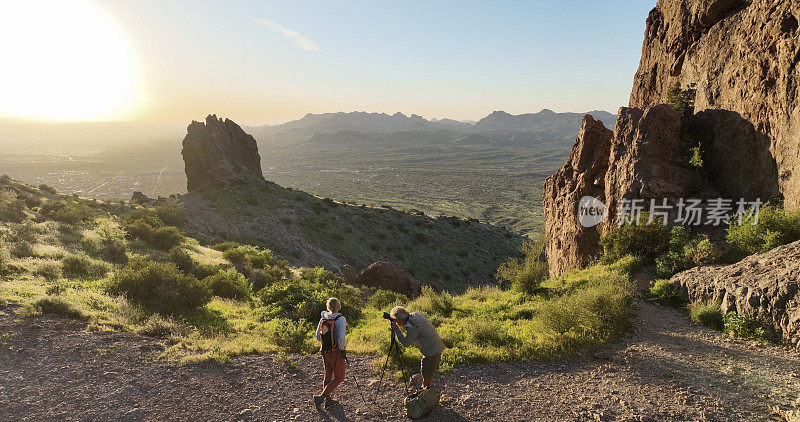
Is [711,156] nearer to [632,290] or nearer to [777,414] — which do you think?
[632,290]

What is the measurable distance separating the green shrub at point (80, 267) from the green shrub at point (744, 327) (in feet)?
68.6

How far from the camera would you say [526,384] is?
24.1 ft

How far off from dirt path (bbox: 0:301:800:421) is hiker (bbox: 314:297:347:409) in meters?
0.32

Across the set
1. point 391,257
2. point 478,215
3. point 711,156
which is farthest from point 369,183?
point 711,156

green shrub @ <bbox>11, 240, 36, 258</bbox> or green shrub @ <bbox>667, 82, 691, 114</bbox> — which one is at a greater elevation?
green shrub @ <bbox>667, 82, 691, 114</bbox>

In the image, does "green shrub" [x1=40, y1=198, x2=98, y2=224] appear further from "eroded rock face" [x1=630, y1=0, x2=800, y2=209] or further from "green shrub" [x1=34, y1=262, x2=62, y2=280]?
"eroded rock face" [x1=630, y1=0, x2=800, y2=209]

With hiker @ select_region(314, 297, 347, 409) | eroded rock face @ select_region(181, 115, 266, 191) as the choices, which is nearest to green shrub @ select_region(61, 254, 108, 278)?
hiker @ select_region(314, 297, 347, 409)

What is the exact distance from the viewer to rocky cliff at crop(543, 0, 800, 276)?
1190 cm

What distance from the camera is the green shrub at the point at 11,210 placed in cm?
2034

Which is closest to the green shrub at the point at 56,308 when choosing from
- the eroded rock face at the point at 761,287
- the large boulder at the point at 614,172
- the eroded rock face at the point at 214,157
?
the eroded rock face at the point at 761,287

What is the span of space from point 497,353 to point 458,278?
1184 inches

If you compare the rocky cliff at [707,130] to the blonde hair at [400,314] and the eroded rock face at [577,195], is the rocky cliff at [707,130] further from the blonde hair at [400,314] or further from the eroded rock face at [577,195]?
the blonde hair at [400,314]

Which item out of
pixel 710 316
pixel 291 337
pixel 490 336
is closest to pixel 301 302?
pixel 291 337

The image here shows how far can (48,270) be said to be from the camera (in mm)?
13609
